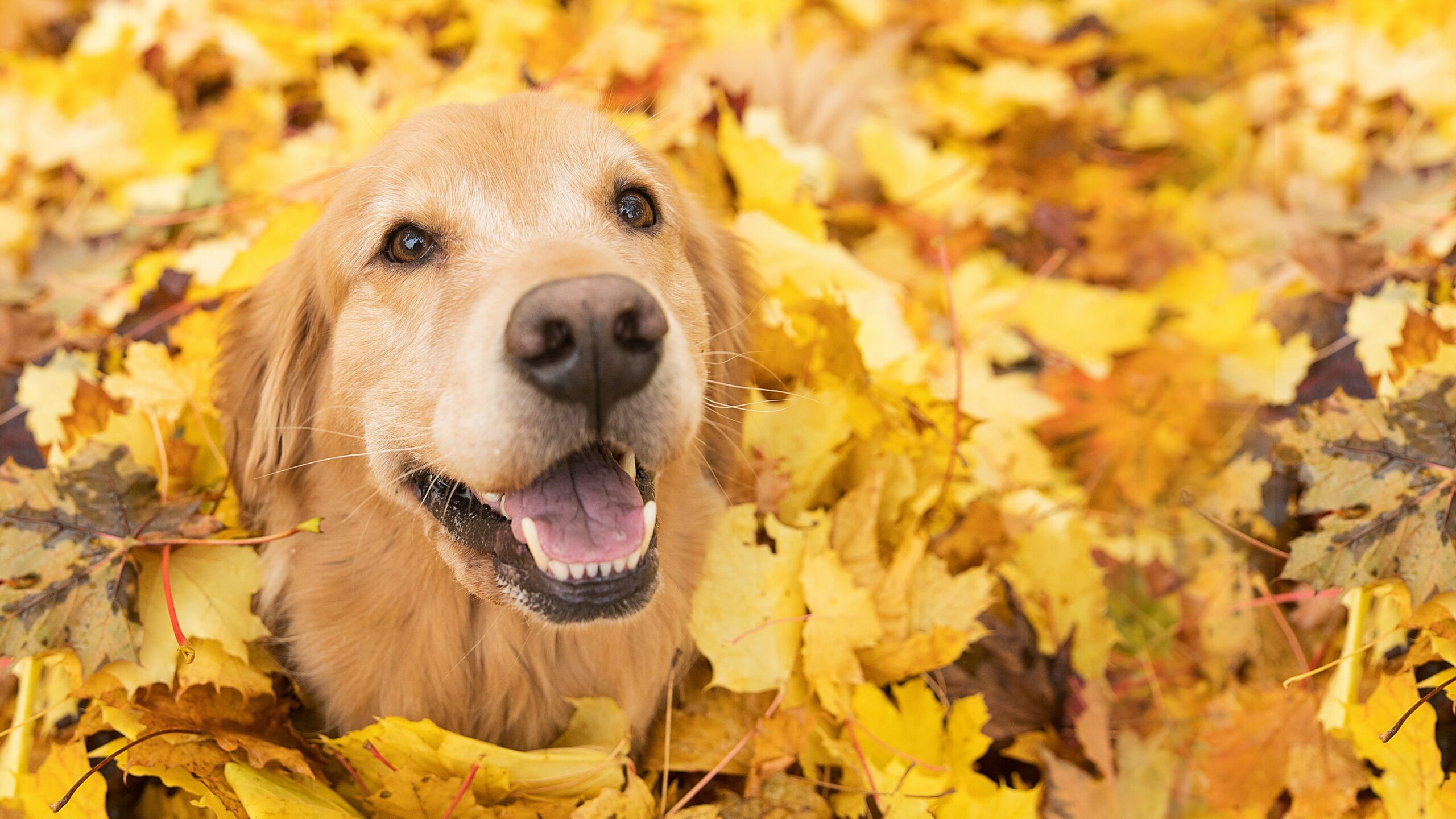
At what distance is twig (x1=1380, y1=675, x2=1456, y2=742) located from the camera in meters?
1.78

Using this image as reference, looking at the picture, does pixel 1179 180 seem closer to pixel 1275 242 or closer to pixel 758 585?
pixel 1275 242

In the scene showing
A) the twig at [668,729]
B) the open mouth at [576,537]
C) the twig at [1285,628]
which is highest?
the open mouth at [576,537]

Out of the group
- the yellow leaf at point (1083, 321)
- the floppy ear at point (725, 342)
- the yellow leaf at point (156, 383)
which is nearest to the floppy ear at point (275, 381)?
the yellow leaf at point (156, 383)

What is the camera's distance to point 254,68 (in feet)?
12.8

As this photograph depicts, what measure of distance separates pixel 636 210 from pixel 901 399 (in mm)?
858

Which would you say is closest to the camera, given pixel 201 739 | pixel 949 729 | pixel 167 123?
pixel 201 739

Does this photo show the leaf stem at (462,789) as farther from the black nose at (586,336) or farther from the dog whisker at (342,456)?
the black nose at (586,336)

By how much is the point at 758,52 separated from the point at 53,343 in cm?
282

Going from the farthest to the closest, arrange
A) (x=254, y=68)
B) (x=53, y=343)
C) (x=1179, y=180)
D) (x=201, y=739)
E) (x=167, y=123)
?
(x=1179, y=180) → (x=254, y=68) → (x=167, y=123) → (x=53, y=343) → (x=201, y=739)

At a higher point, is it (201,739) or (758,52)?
(758,52)

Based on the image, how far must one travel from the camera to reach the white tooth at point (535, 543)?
1.86 meters

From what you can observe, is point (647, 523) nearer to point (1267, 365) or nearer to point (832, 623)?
point (832, 623)

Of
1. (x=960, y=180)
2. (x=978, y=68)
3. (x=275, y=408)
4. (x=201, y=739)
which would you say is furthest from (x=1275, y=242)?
(x=201, y=739)

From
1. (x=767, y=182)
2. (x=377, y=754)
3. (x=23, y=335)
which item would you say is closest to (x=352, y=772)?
(x=377, y=754)
